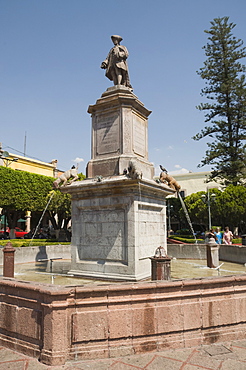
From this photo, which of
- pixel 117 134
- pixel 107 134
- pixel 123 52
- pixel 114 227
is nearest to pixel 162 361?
pixel 114 227

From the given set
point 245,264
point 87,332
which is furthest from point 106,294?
point 245,264

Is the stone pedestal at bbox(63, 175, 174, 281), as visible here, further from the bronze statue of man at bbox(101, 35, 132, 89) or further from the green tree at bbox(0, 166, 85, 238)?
the green tree at bbox(0, 166, 85, 238)

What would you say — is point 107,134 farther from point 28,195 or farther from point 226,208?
point 226,208

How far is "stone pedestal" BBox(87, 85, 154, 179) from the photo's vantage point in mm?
9680

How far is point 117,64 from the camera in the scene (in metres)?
10.5

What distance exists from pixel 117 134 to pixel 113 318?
20.6ft

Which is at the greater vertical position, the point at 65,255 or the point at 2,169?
the point at 2,169

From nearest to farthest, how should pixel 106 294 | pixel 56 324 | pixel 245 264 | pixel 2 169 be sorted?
pixel 56 324 → pixel 106 294 → pixel 245 264 → pixel 2 169

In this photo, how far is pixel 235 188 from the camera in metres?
34.2

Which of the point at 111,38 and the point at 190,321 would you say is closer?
the point at 190,321

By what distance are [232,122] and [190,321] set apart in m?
33.1

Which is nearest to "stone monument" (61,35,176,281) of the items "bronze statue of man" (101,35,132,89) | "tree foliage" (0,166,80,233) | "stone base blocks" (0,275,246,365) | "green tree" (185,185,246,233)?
"bronze statue of man" (101,35,132,89)

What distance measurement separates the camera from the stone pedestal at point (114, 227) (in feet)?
28.1

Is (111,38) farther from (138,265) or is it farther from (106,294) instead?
(106,294)
